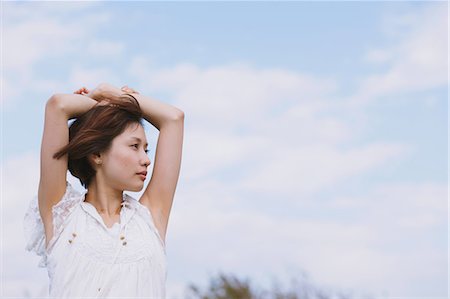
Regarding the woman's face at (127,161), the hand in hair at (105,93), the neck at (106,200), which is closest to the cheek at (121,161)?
the woman's face at (127,161)

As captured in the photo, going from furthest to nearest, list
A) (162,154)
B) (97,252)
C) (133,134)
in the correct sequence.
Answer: (162,154)
(133,134)
(97,252)

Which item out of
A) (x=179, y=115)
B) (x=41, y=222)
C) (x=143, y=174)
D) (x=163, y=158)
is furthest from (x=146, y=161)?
(x=41, y=222)

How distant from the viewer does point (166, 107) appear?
3.65 m

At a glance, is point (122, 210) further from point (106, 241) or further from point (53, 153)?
point (53, 153)

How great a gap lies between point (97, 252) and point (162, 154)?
0.47 metres

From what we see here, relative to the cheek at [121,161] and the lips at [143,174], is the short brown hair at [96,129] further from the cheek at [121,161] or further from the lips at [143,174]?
the lips at [143,174]

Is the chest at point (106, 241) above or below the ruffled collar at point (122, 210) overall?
below

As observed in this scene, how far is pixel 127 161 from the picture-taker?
135 inches

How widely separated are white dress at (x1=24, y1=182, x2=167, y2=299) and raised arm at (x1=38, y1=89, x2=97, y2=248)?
0.03 metres

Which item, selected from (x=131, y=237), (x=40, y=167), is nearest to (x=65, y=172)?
(x=40, y=167)

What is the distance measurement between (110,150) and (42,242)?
434 mm

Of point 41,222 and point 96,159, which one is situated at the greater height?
point 96,159

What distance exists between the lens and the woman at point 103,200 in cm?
333

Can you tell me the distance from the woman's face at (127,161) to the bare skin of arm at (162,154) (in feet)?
0.39
